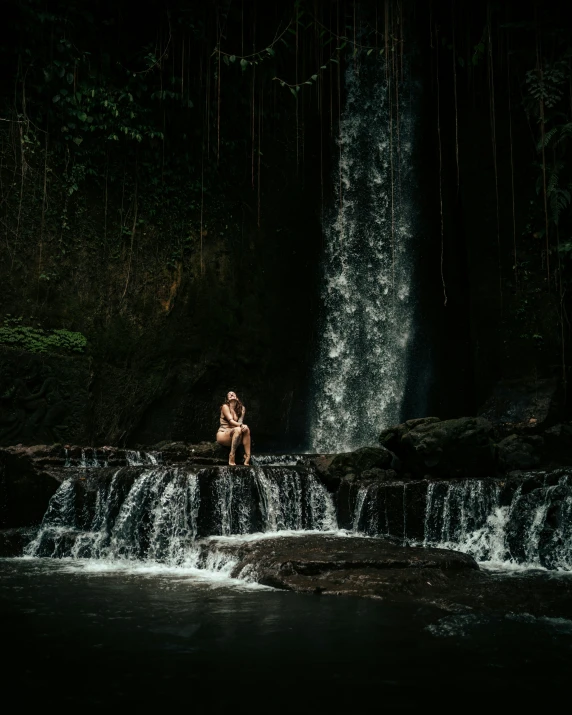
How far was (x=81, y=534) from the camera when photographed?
993 centimetres

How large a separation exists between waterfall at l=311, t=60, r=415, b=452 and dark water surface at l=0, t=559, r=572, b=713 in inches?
417

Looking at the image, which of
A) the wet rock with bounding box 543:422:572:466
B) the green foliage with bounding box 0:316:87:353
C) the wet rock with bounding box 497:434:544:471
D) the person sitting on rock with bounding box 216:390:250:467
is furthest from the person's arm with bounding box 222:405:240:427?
the wet rock with bounding box 543:422:572:466

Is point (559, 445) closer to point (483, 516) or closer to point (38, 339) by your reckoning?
point (483, 516)

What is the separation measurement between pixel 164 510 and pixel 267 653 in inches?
220

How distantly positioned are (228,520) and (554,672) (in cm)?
648

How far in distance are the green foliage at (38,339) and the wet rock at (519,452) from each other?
8.39 meters

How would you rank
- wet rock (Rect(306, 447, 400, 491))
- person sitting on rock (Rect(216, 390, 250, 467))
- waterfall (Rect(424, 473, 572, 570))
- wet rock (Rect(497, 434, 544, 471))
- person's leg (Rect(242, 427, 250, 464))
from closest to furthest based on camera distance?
1. waterfall (Rect(424, 473, 572, 570))
2. wet rock (Rect(306, 447, 400, 491))
3. wet rock (Rect(497, 434, 544, 471))
4. person sitting on rock (Rect(216, 390, 250, 467))
5. person's leg (Rect(242, 427, 250, 464))

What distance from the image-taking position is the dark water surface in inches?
153

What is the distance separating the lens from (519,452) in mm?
11656

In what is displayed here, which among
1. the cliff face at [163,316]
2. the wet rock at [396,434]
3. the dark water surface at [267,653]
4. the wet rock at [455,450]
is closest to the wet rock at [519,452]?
the wet rock at [455,450]

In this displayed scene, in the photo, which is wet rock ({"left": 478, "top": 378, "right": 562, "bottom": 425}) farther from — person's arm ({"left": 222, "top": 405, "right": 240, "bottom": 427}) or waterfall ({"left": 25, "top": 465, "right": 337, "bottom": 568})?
person's arm ({"left": 222, "top": 405, "right": 240, "bottom": 427})

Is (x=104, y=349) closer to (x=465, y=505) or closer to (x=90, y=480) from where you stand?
(x=90, y=480)

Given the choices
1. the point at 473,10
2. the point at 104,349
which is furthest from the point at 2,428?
the point at 473,10

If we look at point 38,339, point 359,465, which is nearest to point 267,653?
point 359,465
